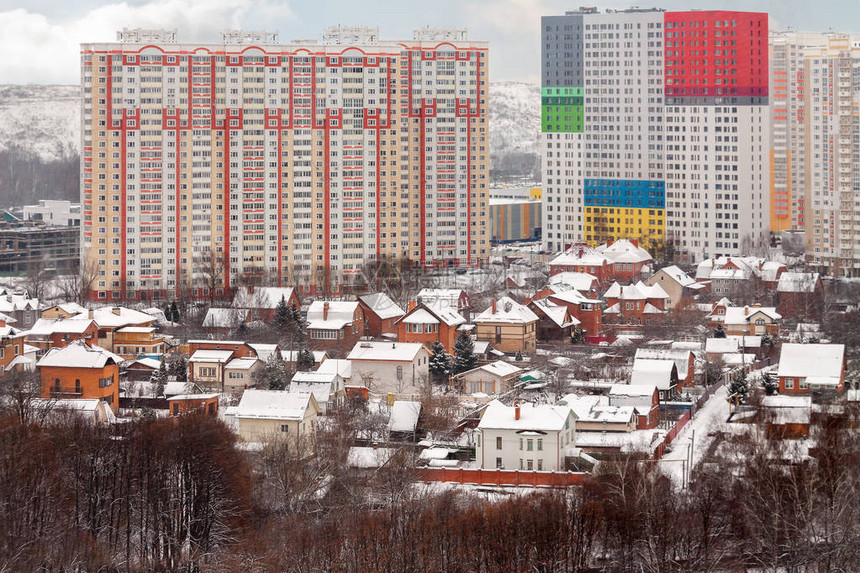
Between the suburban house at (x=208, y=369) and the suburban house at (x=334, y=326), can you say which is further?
the suburban house at (x=334, y=326)

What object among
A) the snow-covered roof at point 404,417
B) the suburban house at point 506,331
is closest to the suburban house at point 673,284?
the suburban house at point 506,331

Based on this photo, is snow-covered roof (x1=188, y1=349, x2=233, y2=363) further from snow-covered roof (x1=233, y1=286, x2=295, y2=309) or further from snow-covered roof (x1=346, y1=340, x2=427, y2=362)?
snow-covered roof (x1=233, y1=286, x2=295, y2=309)

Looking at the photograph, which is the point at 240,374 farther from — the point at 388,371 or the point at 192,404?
the point at 192,404

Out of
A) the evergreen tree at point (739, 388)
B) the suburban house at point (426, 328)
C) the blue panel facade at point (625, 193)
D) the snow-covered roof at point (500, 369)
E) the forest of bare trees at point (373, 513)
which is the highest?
the blue panel facade at point (625, 193)

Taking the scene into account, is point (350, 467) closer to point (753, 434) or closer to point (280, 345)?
point (753, 434)

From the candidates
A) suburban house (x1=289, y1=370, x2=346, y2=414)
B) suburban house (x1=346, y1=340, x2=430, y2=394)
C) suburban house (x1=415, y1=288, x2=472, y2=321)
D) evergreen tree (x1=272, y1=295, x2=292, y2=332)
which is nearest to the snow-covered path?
suburban house (x1=346, y1=340, x2=430, y2=394)

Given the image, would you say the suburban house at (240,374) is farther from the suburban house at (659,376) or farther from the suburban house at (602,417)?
the suburban house at (659,376)
